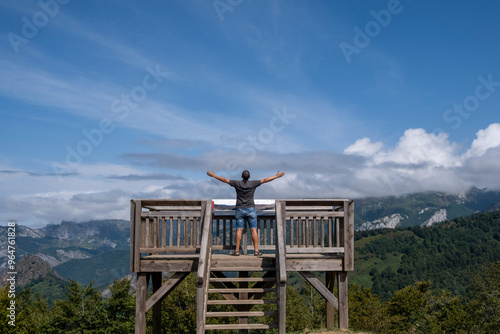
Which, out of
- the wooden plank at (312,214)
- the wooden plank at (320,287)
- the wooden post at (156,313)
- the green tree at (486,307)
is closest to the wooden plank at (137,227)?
the wooden post at (156,313)

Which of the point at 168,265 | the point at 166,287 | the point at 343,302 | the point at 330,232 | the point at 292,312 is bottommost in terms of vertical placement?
the point at 292,312

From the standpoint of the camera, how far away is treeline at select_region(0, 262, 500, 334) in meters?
47.0

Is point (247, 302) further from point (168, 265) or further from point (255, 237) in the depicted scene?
point (168, 265)

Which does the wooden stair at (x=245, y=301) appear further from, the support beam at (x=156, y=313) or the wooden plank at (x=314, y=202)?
the support beam at (x=156, y=313)

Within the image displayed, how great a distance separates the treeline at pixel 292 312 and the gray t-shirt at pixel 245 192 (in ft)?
95.9

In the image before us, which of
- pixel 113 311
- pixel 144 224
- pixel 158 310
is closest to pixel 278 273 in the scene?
pixel 144 224

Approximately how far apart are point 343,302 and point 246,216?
11.1 ft

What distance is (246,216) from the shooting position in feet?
37.1

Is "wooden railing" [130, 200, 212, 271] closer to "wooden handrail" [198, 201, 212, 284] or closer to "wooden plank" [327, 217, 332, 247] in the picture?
"wooden handrail" [198, 201, 212, 284]

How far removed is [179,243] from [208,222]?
3.67 ft

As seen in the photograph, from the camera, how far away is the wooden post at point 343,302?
37.9 feet

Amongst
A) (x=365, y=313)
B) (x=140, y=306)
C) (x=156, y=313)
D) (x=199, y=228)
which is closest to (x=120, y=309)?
(x=365, y=313)

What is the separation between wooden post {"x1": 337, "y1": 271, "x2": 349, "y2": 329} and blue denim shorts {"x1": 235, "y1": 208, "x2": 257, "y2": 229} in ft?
8.98

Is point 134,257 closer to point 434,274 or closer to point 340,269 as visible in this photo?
point 340,269
